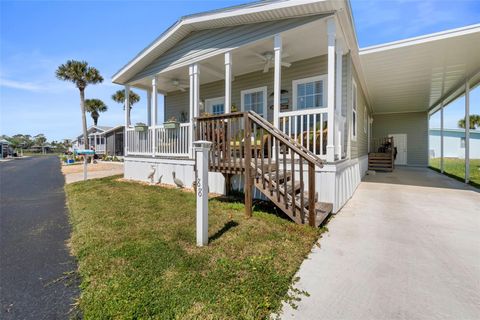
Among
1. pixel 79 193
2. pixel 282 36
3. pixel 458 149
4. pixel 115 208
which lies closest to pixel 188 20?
pixel 282 36

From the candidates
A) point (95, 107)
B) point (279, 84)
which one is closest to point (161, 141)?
point (279, 84)

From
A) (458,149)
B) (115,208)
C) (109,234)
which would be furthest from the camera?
(458,149)

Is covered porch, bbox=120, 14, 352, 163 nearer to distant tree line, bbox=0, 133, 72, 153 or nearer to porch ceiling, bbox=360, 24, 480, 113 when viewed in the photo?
porch ceiling, bbox=360, 24, 480, 113

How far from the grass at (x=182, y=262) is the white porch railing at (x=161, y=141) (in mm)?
2647

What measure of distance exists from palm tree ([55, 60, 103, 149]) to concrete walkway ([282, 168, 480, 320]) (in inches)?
916

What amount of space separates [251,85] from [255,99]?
1.57 feet

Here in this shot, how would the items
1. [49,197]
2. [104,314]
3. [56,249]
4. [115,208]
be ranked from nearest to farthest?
[104,314] < [56,249] < [115,208] < [49,197]

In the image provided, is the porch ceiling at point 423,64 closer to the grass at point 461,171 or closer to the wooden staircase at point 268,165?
the grass at point 461,171

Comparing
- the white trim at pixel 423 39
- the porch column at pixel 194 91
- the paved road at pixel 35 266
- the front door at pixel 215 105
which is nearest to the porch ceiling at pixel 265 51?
the porch column at pixel 194 91

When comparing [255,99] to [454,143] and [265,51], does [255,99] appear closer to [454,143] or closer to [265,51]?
[265,51]

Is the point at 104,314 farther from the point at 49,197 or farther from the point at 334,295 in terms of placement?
the point at 49,197

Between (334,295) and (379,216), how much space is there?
2719 millimetres

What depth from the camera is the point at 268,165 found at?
3826mm

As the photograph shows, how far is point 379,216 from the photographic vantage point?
401 centimetres
